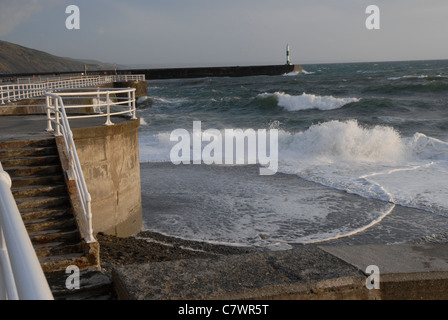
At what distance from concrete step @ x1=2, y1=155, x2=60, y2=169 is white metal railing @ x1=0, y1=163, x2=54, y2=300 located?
15.1 ft

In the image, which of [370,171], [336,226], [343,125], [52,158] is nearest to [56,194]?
[52,158]

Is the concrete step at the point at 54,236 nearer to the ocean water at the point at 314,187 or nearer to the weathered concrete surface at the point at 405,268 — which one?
the weathered concrete surface at the point at 405,268

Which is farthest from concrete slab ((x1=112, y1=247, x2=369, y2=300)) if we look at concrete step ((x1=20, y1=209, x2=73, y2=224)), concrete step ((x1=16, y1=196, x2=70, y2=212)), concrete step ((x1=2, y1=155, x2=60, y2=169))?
concrete step ((x1=2, y1=155, x2=60, y2=169))

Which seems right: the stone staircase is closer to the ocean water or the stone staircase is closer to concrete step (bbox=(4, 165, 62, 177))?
concrete step (bbox=(4, 165, 62, 177))

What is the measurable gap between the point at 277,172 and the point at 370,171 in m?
2.89

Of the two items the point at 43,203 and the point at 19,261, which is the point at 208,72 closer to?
the point at 43,203

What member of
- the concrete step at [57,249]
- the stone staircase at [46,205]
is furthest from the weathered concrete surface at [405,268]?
the concrete step at [57,249]

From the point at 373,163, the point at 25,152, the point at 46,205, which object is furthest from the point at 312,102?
the point at 46,205

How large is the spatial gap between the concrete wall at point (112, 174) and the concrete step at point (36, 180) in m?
1.09

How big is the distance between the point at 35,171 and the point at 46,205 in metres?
0.75

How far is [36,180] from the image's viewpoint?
583 centimetres

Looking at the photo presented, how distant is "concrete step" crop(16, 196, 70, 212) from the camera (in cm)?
538

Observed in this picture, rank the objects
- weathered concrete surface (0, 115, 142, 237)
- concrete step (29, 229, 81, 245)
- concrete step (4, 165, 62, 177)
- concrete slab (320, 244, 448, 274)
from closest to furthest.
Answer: concrete slab (320, 244, 448, 274) < concrete step (29, 229, 81, 245) < concrete step (4, 165, 62, 177) < weathered concrete surface (0, 115, 142, 237)

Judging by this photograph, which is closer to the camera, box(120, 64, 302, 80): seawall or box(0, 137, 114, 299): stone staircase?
box(0, 137, 114, 299): stone staircase
